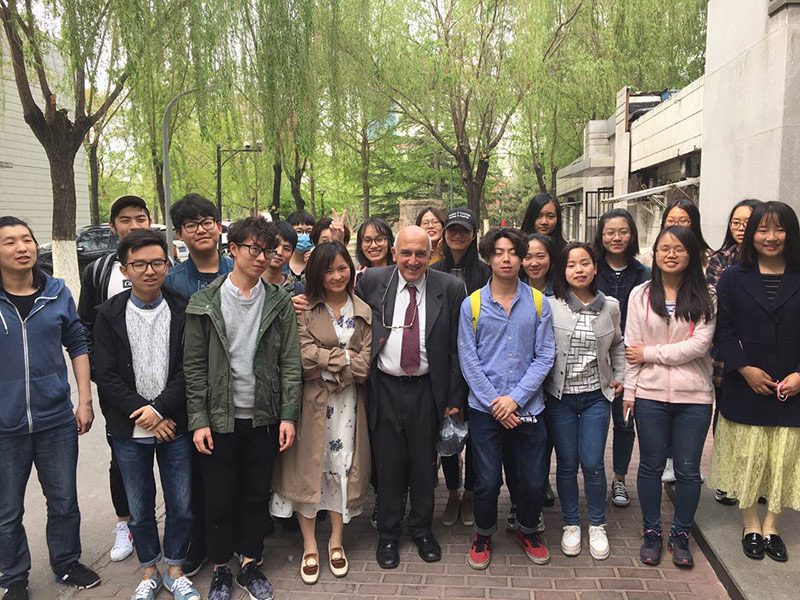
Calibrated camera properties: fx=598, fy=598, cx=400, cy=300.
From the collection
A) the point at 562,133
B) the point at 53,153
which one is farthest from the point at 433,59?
the point at 53,153

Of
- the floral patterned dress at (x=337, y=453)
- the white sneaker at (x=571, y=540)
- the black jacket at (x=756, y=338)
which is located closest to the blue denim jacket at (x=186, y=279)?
the floral patterned dress at (x=337, y=453)

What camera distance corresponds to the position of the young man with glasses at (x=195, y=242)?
3566 mm

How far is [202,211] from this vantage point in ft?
11.8

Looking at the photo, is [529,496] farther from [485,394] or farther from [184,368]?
[184,368]

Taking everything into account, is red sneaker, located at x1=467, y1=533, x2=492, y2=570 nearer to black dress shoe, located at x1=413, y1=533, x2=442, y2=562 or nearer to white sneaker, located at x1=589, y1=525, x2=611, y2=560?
black dress shoe, located at x1=413, y1=533, x2=442, y2=562

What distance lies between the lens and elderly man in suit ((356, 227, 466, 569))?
3527 millimetres

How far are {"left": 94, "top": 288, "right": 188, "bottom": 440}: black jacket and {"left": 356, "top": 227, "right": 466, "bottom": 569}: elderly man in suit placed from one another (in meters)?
1.09

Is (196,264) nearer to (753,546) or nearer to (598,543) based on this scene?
(598,543)

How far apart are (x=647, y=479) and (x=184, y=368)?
2.69 m

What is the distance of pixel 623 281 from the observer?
4137mm

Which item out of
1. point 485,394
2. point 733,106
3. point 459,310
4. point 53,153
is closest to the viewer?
point 485,394

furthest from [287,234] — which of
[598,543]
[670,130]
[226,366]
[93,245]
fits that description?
[93,245]

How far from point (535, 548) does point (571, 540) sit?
23 cm

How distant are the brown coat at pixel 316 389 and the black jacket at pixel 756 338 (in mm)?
2063
